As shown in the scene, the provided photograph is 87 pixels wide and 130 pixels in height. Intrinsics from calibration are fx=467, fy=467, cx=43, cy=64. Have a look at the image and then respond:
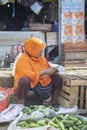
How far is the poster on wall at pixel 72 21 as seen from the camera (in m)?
11.0

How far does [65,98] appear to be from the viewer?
6.90 meters

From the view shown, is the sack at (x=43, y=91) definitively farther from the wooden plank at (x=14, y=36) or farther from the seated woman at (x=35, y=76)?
the wooden plank at (x=14, y=36)

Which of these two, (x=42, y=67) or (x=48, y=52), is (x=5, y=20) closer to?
(x=48, y=52)

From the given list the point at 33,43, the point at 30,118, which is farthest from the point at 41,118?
the point at 33,43

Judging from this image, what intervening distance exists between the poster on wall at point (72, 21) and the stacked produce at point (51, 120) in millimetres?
5253

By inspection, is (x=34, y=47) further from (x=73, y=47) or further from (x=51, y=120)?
(x=73, y=47)

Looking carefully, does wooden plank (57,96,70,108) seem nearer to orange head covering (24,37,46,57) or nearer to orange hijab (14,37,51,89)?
orange hijab (14,37,51,89)

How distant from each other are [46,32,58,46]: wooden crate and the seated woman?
12.7 ft

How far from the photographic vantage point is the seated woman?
271 inches

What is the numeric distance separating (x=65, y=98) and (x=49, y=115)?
1197 mm

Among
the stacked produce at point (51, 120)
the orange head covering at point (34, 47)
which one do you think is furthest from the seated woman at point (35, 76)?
the stacked produce at point (51, 120)

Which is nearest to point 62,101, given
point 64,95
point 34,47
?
point 64,95

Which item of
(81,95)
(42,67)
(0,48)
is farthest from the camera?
(0,48)

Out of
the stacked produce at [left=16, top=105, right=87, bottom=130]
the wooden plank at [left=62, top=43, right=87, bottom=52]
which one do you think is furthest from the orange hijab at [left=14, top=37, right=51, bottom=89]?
the wooden plank at [left=62, top=43, right=87, bottom=52]
